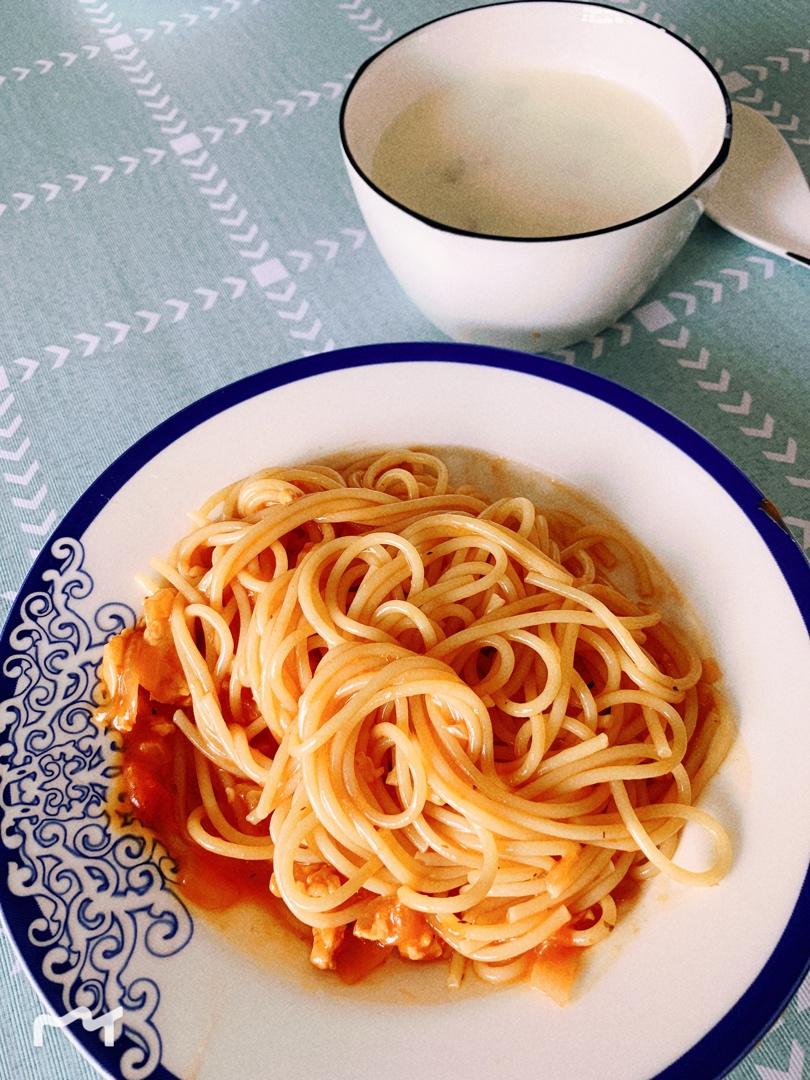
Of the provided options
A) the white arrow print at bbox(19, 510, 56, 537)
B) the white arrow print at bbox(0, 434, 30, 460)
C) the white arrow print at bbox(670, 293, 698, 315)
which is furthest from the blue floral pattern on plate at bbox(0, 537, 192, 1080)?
the white arrow print at bbox(670, 293, 698, 315)

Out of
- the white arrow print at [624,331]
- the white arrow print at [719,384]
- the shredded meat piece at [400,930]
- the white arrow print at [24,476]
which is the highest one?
the white arrow print at [24,476]

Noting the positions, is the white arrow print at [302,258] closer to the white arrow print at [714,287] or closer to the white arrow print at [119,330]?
the white arrow print at [119,330]

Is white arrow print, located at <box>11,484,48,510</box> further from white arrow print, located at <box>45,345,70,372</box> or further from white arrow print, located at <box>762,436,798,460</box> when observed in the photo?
white arrow print, located at <box>762,436,798,460</box>

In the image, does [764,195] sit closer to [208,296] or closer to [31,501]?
[208,296]

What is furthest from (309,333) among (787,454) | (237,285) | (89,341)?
(787,454)

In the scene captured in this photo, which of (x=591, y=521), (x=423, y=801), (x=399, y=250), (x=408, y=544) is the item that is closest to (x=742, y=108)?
(x=399, y=250)

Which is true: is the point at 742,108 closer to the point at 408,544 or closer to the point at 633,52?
the point at 633,52

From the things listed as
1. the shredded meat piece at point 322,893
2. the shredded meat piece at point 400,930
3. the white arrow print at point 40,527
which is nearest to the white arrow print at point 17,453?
the white arrow print at point 40,527
